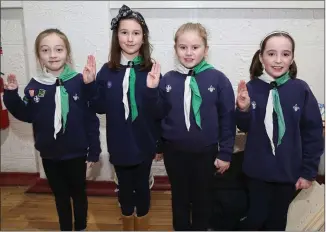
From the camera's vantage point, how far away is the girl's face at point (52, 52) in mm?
1831

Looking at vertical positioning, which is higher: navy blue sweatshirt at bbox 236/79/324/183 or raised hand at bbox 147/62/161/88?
raised hand at bbox 147/62/161/88

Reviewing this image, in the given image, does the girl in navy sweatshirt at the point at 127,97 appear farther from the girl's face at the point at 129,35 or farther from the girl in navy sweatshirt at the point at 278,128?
the girl in navy sweatshirt at the point at 278,128

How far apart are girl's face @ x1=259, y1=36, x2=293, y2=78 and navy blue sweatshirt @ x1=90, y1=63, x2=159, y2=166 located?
0.66 metres

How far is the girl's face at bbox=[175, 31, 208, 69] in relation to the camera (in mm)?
1762

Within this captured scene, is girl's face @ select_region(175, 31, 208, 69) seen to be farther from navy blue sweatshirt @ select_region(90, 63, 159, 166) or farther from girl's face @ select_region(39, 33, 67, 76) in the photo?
girl's face @ select_region(39, 33, 67, 76)

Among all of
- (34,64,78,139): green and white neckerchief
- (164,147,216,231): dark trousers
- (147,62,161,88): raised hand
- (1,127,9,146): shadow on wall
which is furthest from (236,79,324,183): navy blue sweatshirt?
(1,127,9,146): shadow on wall

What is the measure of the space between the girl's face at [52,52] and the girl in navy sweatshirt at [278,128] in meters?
0.98

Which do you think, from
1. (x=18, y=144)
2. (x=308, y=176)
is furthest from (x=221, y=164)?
(x=18, y=144)

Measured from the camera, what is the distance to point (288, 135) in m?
1.76

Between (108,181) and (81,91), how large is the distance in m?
0.99

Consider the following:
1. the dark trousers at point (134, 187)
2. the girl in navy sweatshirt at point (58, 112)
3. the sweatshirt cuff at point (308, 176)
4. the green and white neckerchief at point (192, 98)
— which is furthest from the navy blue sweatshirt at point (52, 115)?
the sweatshirt cuff at point (308, 176)

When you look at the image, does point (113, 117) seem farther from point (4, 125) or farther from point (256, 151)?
point (4, 125)

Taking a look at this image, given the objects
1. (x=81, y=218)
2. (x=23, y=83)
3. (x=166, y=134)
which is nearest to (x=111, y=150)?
(x=166, y=134)

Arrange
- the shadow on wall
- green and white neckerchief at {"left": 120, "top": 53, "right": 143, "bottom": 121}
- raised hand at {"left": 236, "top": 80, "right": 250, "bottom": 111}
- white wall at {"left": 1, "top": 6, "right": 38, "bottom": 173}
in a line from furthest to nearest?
the shadow on wall < white wall at {"left": 1, "top": 6, "right": 38, "bottom": 173} < green and white neckerchief at {"left": 120, "top": 53, "right": 143, "bottom": 121} < raised hand at {"left": 236, "top": 80, "right": 250, "bottom": 111}
